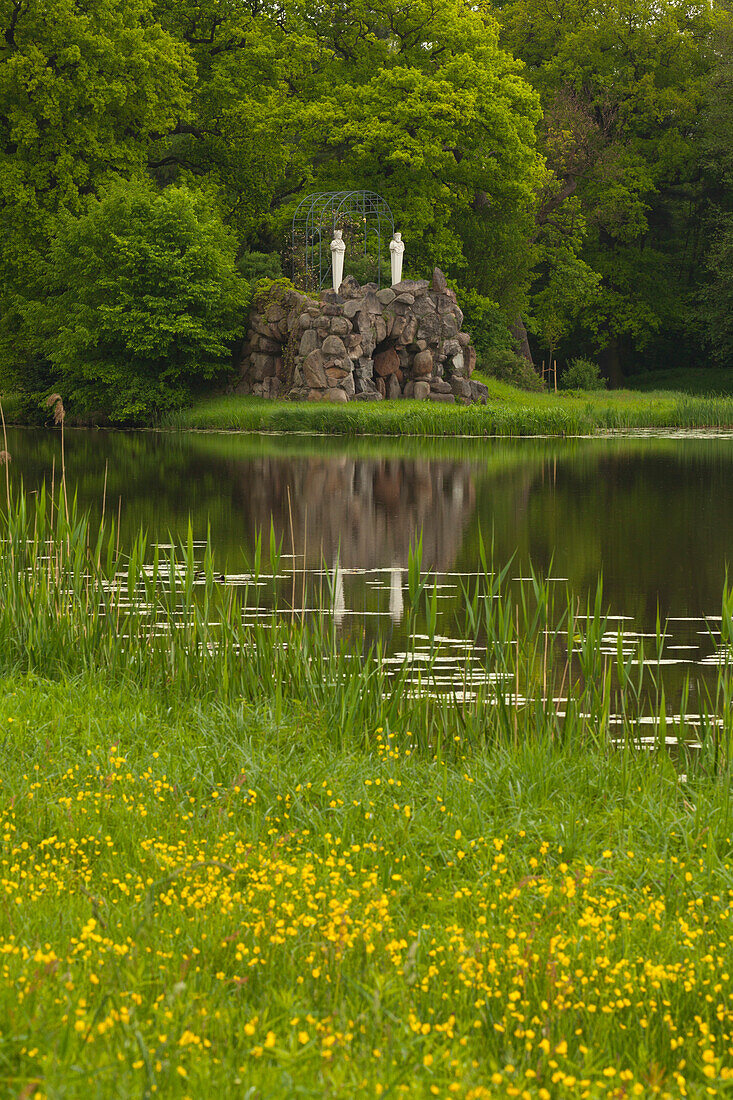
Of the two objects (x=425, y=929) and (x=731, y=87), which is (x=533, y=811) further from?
(x=731, y=87)

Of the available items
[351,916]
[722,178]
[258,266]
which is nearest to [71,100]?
[258,266]

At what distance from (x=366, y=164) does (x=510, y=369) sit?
28.6 ft

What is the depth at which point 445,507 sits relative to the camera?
16703 mm

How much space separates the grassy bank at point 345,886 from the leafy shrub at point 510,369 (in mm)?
37427

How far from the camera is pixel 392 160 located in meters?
42.6

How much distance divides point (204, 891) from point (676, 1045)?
4.88 ft

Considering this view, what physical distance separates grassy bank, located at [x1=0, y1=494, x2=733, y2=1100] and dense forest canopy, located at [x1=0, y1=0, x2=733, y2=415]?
104 ft

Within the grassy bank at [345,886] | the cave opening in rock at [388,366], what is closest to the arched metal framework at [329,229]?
the cave opening in rock at [388,366]

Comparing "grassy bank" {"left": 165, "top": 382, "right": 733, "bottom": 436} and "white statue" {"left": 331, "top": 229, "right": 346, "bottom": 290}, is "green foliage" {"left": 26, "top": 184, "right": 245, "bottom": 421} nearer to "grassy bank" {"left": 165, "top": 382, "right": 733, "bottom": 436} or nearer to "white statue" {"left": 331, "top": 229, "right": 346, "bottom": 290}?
"grassy bank" {"left": 165, "top": 382, "right": 733, "bottom": 436}

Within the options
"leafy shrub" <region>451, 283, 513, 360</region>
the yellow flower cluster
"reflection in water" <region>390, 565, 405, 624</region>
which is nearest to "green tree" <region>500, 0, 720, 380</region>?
"leafy shrub" <region>451, 283, 513, 360</region>

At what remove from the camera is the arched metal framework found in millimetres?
40344

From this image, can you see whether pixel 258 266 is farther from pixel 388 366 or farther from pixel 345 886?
pixel 345 886

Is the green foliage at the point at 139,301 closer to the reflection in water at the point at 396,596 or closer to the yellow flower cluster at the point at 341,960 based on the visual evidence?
the reflection in water at the point at 396,596

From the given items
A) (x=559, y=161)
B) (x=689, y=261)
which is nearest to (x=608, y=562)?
(x=559, y=161)
